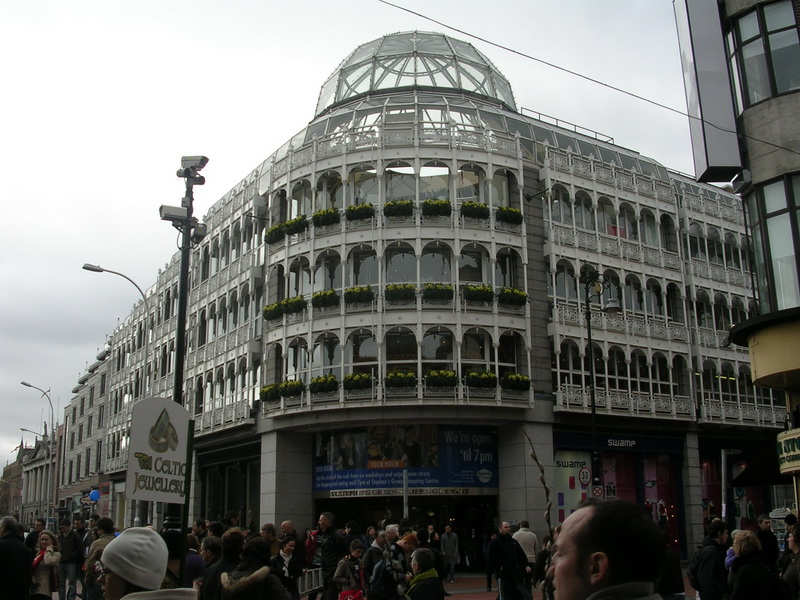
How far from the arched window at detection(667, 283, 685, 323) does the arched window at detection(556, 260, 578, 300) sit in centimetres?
593

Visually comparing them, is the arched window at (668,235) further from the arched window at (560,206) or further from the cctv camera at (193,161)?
the cctv camera at (193,161)

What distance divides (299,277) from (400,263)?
15.3 feet

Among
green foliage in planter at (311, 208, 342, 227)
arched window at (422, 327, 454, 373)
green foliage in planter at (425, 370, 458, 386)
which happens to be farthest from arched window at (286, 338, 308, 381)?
green foliage in planter at (425, 370, 458, 386)

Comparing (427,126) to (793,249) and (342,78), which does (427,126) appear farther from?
(793,249)

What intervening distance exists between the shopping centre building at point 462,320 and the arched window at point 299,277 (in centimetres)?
9

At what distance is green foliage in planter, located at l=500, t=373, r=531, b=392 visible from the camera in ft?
109

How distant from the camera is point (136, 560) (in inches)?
154

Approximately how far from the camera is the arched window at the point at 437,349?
33375 millimetres

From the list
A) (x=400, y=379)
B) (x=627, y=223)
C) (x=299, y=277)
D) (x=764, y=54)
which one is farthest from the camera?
(x=627, y=223)

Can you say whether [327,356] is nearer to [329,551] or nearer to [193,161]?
[329,551]

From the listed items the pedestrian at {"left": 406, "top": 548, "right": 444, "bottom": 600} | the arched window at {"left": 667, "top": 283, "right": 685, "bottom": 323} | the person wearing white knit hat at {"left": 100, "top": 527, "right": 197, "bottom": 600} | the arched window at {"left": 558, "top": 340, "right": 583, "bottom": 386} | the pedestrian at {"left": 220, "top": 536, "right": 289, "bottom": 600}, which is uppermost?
the arched window at {"left": 667, "top": 283, "right": 685, "bottom": 323}

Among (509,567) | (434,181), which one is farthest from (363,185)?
(509,567)

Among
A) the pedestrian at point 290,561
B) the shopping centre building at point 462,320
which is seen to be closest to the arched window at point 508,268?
the shopping centre building at point 462,320

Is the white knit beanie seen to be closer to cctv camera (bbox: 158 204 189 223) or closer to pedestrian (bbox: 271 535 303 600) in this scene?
pedestrian (bbox: 271 535 303 600)
